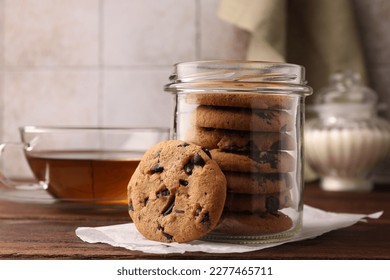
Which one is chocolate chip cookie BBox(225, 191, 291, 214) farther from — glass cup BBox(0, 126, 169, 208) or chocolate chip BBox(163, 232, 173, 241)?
glass cup BBox(0, 126, 169, 208)

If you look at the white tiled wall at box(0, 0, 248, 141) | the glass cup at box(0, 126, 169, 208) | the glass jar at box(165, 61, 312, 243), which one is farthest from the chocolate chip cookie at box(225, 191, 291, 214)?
the white tiled wall at box(0, 0, 248, 141)

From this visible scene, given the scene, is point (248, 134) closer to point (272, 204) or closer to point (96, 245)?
point (272, 204)

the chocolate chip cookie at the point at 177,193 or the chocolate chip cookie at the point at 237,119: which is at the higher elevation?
the chocolate chip cookie at the point at 237,119

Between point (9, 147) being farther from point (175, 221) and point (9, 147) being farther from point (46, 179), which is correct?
point (175, 221)

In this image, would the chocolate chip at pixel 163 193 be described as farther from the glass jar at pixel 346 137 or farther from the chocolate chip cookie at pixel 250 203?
the glass jar at pixel 346 137

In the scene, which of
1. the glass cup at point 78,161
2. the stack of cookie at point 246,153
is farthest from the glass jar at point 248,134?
the glass cup at point 78,161

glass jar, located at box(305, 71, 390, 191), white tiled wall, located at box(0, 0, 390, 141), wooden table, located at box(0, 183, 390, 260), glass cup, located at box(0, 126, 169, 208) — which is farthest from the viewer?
white tiled wall, located at box(0, 0, 390, 141)
